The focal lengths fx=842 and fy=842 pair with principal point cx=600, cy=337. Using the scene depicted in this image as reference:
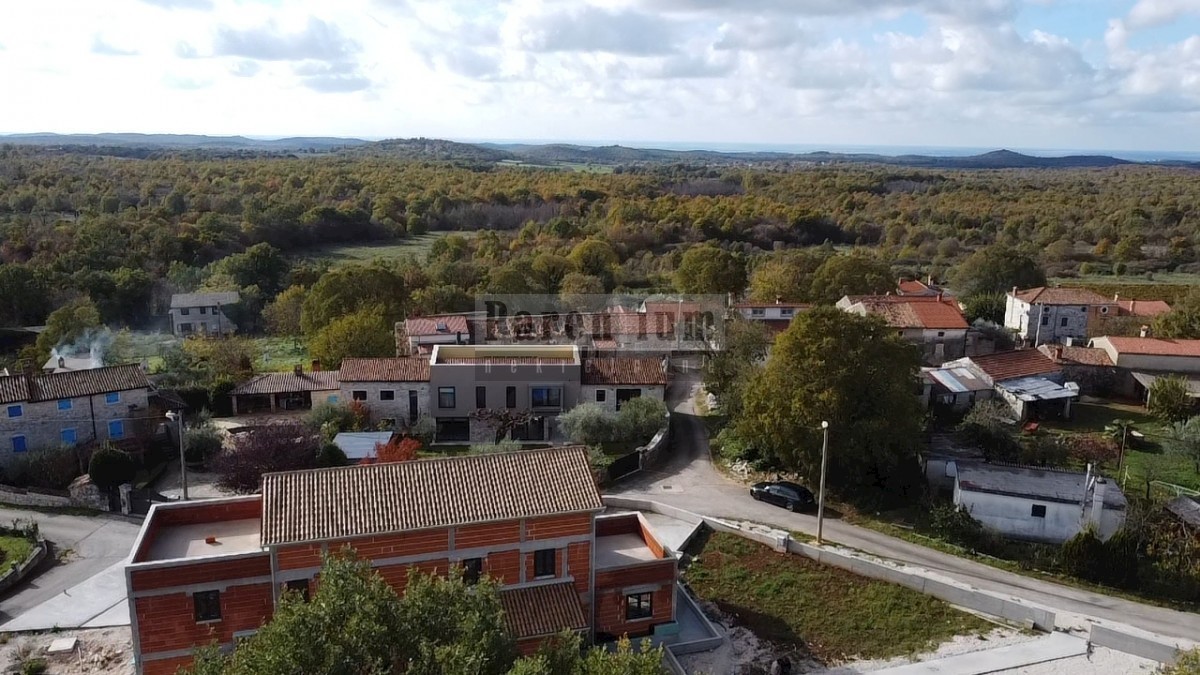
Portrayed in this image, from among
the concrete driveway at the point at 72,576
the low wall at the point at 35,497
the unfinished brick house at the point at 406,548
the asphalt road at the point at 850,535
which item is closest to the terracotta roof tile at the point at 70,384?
the low wall at the point at 35,497

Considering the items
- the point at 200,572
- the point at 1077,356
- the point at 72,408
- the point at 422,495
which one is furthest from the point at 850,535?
the point at 72,408

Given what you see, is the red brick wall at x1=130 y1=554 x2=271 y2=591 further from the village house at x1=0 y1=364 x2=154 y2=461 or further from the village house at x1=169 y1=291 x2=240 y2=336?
the village house at x1=169 y1=291 x2=240 y2=336

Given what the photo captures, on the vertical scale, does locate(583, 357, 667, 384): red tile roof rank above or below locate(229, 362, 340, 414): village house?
Answer: above

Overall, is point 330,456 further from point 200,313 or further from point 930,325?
point 200,313

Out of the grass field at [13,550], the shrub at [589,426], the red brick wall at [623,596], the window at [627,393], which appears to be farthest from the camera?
the window at [627,393]

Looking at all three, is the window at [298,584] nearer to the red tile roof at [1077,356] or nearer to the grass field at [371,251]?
the red tile roof at [1077,356]

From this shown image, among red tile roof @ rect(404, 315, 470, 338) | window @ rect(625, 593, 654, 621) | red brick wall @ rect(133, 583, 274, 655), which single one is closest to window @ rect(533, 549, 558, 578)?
window @ rect(625, 593, 654, 621)

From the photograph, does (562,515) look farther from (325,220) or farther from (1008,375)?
(325,220)
